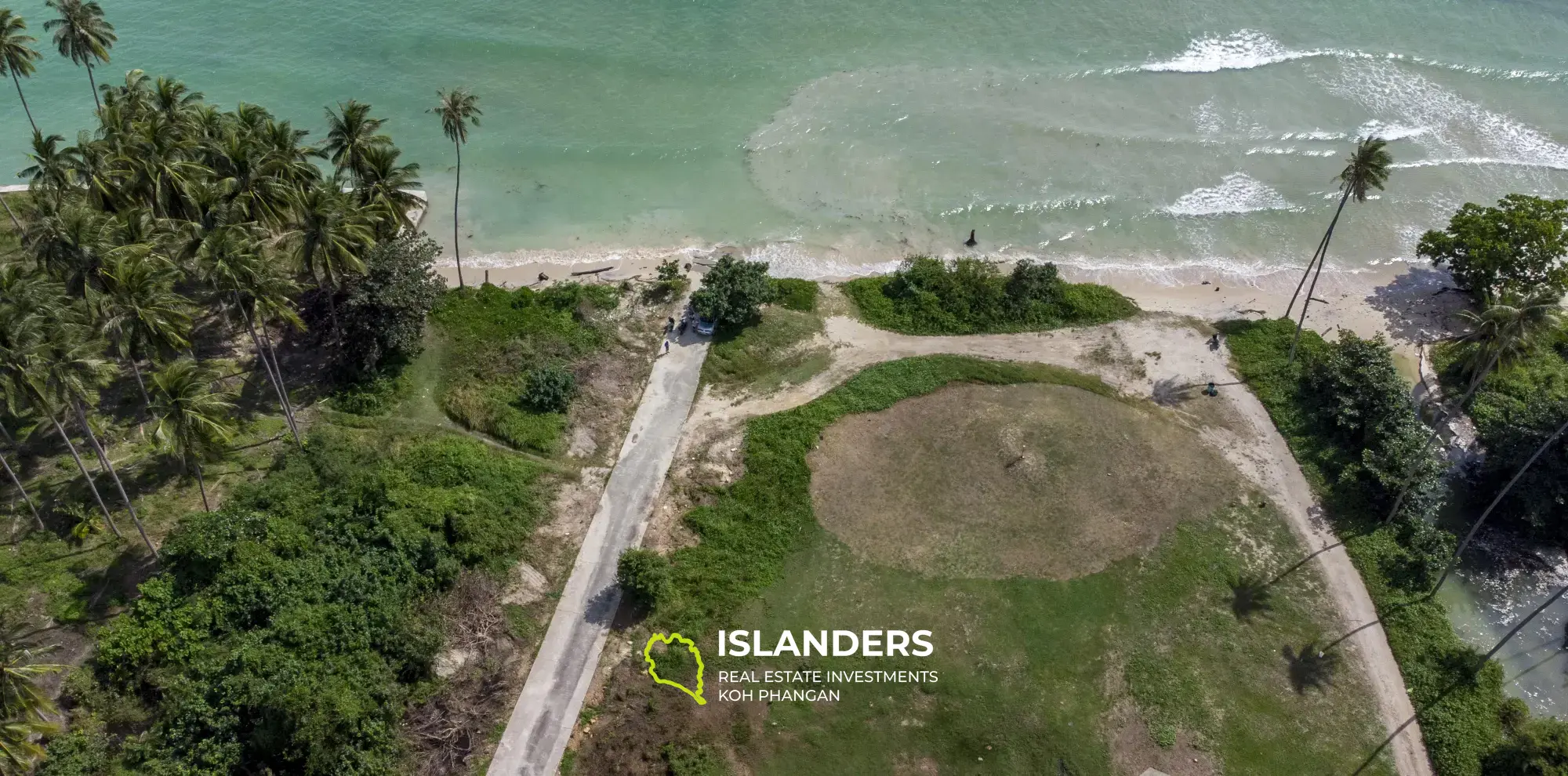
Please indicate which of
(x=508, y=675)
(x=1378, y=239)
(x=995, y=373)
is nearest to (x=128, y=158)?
(x=508, y=675)

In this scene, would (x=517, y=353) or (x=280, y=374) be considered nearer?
(x=280, y=374)

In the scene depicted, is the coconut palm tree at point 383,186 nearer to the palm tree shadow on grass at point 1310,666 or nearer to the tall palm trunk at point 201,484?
the tall palm trunk at point 201,484

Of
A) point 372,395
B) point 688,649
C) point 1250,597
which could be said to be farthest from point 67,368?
point 1250,597

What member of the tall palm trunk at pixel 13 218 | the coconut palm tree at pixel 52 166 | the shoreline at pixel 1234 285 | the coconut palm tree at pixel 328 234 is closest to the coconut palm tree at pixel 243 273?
the coconut palm tree at pixel 328 234

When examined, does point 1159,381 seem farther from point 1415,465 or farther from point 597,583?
point 597,583

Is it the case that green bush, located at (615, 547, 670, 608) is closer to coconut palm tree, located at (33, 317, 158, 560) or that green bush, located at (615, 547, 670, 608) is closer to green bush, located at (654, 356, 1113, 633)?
green bush, located at (654, 356, 1113, 633)

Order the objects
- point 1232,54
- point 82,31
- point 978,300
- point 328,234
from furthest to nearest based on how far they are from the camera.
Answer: point 1232,54
point 978,300
point 82,31
point 328,234
